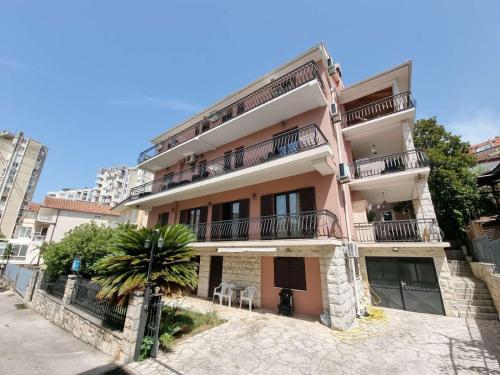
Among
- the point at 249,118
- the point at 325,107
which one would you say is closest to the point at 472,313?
the point at 325,107

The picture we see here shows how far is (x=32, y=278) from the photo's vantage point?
13602 mm

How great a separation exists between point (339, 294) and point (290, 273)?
9.65 ft

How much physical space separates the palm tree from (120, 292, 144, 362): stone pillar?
39 cm

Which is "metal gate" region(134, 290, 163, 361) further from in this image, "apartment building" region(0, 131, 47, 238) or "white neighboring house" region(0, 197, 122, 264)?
"apartment building" region(0, 131, 47, 238)

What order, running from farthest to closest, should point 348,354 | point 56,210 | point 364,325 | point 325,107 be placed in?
point 56,210 → point 325,107 → point 364,325 → point 348,354

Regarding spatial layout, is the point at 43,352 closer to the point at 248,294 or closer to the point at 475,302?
the point at 248,294

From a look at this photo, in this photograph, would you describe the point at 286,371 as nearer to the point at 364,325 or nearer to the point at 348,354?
the point at 348,354

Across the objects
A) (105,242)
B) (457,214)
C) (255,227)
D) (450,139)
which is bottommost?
(105,242)

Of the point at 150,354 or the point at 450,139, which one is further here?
the point at 450,139

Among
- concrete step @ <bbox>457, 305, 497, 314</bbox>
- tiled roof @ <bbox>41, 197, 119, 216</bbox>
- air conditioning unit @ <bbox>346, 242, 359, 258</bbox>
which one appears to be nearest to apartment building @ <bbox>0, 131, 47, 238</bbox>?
tiled roof @ <bbox>41, 197, 119, 216</bbox>

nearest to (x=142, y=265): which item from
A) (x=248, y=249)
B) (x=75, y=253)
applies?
(x=248, y=249)

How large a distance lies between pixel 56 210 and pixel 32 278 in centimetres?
2999

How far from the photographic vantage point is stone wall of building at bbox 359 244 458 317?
9633mm

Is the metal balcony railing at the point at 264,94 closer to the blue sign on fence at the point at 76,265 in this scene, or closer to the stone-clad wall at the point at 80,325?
the blue sign on fence at the point at 76,265
